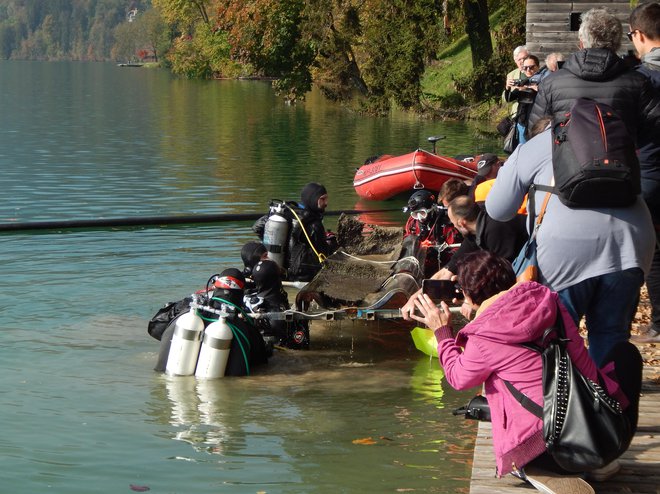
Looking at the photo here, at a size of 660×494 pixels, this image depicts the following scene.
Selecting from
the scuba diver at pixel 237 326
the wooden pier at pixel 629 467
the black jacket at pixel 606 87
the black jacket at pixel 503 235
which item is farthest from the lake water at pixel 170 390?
the black jacket at pixel 606 87

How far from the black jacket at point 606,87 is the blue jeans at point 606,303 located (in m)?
0.95

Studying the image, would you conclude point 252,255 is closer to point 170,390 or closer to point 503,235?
point 170,390

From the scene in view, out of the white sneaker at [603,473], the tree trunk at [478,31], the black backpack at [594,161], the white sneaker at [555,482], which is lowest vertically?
the white sneaker at [603,473]

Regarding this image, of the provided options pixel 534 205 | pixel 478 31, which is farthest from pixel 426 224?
pixel 478 31

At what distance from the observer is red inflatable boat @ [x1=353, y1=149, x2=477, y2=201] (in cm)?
1784

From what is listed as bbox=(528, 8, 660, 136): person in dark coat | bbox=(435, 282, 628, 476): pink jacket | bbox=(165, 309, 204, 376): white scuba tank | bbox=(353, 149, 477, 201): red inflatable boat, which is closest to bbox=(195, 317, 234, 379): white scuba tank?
bbox=(165, 309, 204, 376): white scuba tank

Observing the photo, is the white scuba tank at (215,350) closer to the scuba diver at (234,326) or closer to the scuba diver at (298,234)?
the scuba diver at (234,326)

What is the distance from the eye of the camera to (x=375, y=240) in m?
11.8

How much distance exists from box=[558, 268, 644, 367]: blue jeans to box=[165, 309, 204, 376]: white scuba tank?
3.71 metres

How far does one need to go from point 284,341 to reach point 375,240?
2805 millimetres

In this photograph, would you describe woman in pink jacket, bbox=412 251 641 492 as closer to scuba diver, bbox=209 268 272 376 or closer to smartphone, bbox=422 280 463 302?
smartphone, bbox=422 280 463 302

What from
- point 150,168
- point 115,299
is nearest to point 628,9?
point 150,168

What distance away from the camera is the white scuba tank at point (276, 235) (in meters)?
10.1

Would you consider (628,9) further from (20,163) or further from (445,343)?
(445,343)
